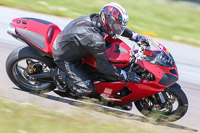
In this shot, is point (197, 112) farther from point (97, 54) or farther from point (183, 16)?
point (183, 16)

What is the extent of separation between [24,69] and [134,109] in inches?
72.8

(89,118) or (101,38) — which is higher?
(101,38)

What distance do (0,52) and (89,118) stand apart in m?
3.72

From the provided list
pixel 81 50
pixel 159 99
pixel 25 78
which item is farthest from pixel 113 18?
pixel 25 78

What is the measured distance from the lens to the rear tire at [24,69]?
205 inches

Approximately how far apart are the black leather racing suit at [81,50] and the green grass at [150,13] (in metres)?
5.90

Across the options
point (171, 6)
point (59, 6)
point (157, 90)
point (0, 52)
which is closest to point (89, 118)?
point (157, 90)

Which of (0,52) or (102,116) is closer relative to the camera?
(102,116)

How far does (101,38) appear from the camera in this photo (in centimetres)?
461

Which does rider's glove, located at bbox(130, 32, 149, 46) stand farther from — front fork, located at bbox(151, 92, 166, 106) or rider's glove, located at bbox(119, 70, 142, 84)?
front fork, located at bbox(151, 92, 166, 106)

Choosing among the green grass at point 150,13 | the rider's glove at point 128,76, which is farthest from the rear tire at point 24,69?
the green grass at point 150,13

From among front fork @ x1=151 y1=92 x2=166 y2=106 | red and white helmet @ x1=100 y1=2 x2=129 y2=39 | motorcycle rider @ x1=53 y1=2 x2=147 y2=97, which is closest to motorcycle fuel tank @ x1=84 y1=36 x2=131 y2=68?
motorcycle rider @ x1=53 y1=2 x2=147 y2=97

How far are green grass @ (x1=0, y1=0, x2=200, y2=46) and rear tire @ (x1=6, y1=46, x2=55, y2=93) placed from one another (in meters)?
5.51

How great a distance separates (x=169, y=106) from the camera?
515 cm
